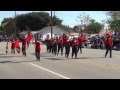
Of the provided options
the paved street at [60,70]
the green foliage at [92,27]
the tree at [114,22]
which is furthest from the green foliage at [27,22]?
the paved street at [60,70]

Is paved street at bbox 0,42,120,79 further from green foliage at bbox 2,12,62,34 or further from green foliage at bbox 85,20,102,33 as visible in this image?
green foliage at bbox 85,20,102,33

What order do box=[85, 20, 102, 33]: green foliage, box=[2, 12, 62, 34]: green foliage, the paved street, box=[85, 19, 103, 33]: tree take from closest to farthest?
the paved street < box=[2, 12, 62, 34]: green foliage < box=[85, 20, 102, 33]: green foliage < box=[85, 19, 103, 33]: tree

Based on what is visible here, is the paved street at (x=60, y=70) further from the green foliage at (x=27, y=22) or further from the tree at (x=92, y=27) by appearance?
the tree at (x=92, y=27)

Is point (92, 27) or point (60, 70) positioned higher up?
point (92, 27)

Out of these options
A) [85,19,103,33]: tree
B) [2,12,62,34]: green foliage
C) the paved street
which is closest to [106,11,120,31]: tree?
[2,12,62,34]: green foliage

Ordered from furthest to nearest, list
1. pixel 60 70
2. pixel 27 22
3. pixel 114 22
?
pixel 27 22 < pixel 114 22 < pixel 60 70

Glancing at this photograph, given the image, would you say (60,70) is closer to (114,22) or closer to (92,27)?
(114,22)

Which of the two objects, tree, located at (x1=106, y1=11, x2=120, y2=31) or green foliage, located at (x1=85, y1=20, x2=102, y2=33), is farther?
green foliage, located at (x1=85, y1=20, x2=102, y2=33)

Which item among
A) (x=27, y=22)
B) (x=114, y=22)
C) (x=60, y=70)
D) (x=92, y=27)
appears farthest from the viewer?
(x=92, y=27)

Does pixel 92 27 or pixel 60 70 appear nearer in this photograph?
pixel 60 70

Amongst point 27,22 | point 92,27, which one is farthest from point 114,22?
point 92,27

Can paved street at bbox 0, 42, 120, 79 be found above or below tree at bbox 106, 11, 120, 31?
below

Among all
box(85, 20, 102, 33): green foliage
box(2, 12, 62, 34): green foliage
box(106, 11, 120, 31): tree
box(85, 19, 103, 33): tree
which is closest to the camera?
box(106, 11, 120, 31): tree
